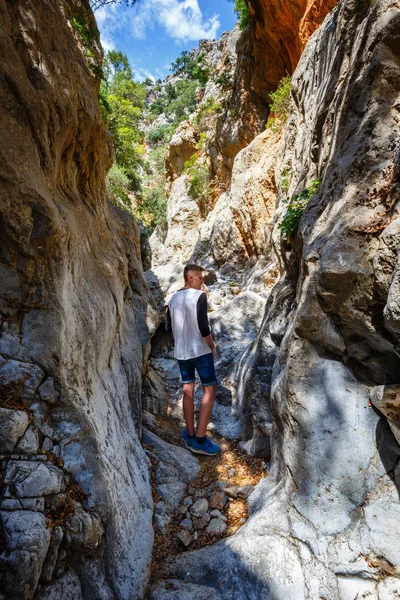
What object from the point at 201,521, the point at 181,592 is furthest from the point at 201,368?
the point at 181,592

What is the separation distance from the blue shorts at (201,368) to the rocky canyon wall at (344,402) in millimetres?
980

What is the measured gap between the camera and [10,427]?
5.75 feet

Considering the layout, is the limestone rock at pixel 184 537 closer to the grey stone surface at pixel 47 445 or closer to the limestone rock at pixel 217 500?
the limestone rock at pixel 217 500

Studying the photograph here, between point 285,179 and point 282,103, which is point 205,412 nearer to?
point 285,179

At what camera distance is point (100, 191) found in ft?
14.3

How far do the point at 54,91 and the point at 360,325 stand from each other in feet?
10.3

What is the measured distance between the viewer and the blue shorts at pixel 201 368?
3.90 m

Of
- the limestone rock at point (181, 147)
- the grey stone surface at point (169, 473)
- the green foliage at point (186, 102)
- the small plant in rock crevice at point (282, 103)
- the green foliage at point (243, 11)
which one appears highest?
the green foliage at point (186, 102)

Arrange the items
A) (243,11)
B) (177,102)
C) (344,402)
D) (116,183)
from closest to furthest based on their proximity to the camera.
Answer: (344,402)
(243,11)
(116,183)
(177,102)

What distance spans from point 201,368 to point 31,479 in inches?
94.1

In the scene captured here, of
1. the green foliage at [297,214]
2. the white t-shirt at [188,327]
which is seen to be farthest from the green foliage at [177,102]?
the white t-shirt at [188,327]

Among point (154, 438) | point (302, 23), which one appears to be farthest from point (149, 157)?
point (154, 438)

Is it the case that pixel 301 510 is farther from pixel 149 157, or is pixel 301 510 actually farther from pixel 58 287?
pixel 149 157

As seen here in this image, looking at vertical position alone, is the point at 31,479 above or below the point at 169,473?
above
